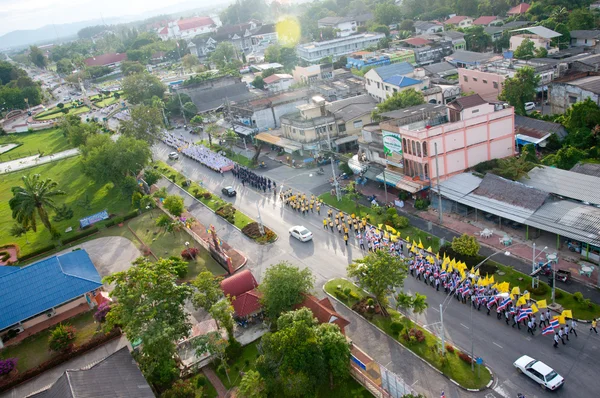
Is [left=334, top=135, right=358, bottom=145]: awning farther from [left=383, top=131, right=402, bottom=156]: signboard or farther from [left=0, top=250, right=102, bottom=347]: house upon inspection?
[left=0, top=250, right=102, bottom=347]: house

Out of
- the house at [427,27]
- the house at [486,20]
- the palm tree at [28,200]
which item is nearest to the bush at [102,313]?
the palm tree at [28,200]

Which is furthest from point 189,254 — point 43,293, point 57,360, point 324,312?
point 324,312

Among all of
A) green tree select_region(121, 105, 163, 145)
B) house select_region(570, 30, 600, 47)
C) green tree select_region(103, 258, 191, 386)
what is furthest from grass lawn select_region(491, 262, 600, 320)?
house select_region(570, 30, 600, 47)

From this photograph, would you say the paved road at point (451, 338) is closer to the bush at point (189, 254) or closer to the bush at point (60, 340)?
the bush at point (189, 254)

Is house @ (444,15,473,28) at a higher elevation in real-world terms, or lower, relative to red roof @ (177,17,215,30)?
lower

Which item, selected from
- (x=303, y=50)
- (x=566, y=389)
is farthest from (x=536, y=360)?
(x=303, y=50)

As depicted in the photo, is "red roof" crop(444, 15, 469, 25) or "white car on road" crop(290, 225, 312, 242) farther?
→ "red roof" crop(444, 15, 469, 25)
